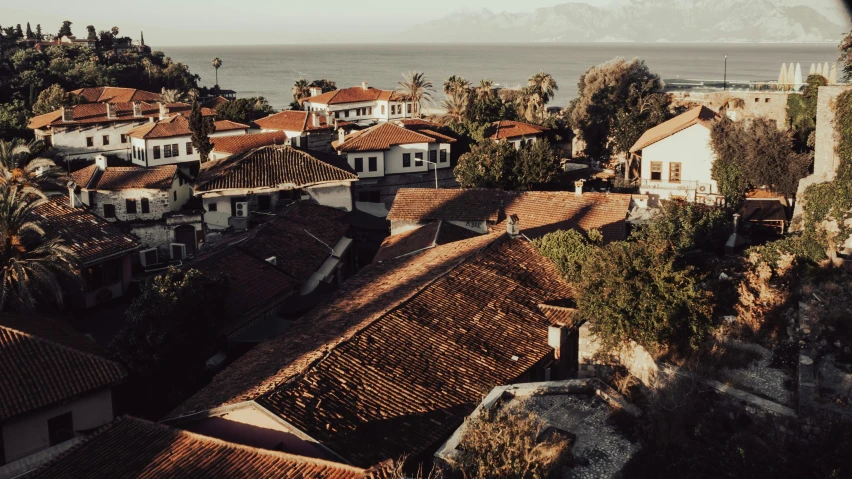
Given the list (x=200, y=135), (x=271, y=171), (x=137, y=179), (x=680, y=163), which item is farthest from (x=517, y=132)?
(x=137, y=179)

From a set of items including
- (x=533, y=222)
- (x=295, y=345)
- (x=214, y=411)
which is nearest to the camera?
(x=214, y=411)

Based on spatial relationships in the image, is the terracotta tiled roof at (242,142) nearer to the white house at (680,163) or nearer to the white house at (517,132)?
the white house at (517,132)

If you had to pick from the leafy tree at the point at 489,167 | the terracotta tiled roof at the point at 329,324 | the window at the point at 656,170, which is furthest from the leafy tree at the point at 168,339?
A: the window at the point at 656,170

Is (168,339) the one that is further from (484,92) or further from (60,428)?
(484,92)

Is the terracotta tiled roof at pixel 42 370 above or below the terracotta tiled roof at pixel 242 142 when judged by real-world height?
below

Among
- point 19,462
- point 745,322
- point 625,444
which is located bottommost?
point 19,462

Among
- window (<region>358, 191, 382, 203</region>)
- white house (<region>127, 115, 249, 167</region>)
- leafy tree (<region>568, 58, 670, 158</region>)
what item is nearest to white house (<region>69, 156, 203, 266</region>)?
window (<region>358, 191, 382, 203</region>)

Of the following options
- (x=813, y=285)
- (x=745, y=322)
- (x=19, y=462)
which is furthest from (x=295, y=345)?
(x=813, y=285)

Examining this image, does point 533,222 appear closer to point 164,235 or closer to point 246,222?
point 246,222
